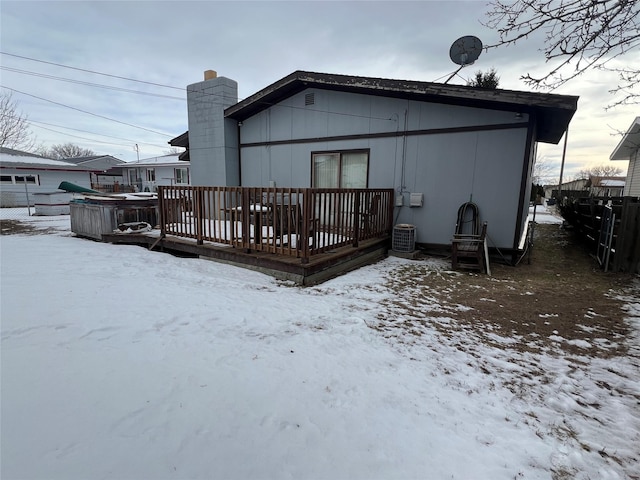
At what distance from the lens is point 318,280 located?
16.6 feet

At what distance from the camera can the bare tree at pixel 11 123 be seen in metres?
16.8

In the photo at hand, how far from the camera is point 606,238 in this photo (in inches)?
238

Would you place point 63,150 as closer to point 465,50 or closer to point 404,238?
point 404,238

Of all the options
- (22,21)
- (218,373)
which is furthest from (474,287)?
(22,21)

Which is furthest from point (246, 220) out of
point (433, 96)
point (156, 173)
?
point (156, 173)

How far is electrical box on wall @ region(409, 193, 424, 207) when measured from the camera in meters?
6.98

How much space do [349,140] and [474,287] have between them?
4534 mm

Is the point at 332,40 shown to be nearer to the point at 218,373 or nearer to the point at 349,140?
the point at 349,140

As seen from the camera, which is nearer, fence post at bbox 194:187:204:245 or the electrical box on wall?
fence post at bbox 194:187:204:245

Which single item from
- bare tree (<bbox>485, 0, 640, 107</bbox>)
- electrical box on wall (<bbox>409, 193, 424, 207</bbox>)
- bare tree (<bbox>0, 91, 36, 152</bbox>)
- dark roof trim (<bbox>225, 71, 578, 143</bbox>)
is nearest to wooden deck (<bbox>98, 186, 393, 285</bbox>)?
electrical box on wall (<bbox>409, 193, 424, 207</bbox>)

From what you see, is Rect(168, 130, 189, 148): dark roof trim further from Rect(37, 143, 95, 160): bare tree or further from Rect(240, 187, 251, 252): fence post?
Rect(37, 143, 95, 160): bare tree

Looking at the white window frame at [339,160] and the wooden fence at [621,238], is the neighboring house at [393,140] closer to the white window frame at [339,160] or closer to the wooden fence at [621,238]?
the white window frame at [339,160]

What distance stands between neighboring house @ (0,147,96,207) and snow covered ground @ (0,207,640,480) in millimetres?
20088

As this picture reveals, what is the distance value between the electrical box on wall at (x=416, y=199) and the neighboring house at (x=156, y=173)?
72.7ft
